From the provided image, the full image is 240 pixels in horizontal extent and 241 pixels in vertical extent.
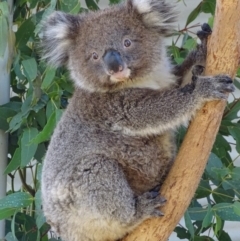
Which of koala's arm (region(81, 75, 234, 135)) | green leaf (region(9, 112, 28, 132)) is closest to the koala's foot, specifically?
koala's arm (region(81, 75, 234, 135))

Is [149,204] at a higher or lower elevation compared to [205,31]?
lower

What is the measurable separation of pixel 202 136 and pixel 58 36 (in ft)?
2.83

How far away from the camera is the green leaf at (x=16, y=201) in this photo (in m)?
2.96

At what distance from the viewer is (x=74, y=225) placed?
270 centimetres

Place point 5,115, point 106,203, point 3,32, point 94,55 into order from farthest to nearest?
point 5,115 → point 3,32 → point 94,55 → point 106,203

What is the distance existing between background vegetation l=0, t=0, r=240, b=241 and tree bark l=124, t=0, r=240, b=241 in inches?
10.9

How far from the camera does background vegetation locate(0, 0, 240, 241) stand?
293cm

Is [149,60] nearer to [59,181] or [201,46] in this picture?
[201,46]

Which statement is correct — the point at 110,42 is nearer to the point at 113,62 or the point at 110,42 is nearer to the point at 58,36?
the point at 113,62

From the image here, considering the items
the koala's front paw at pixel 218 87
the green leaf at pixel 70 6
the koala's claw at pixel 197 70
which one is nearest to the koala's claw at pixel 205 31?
the koala's claw at pixel 197 70

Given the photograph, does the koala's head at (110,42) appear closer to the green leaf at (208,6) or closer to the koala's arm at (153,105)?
the koala's arm at (153,105)

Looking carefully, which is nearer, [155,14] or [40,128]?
[155,14]

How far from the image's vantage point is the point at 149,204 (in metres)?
2.54

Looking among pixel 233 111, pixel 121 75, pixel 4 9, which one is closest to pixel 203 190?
pixel 233 111
